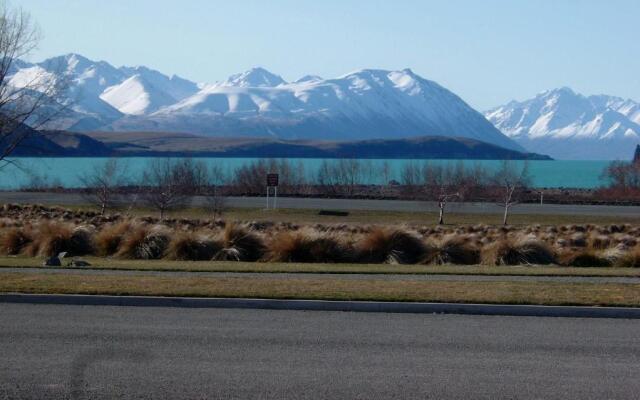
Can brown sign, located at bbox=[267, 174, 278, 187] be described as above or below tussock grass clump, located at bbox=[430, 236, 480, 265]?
above

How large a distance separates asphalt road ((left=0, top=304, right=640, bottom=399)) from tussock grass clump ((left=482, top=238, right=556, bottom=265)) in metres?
10.2

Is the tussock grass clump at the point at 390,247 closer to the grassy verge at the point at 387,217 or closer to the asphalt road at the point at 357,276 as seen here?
the asphalt road at the point at 357,276

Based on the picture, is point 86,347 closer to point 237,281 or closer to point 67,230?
point 237,281

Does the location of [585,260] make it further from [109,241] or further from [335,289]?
[109,241]

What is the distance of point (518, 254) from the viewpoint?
74.4 feet

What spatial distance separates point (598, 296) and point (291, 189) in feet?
169

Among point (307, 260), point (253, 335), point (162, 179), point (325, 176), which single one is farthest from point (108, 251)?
point (325, 176)

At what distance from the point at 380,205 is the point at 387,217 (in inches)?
372

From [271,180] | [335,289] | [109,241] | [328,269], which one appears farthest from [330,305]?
[271,180]

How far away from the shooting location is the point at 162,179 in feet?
163

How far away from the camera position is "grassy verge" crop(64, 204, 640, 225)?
40.9 metres

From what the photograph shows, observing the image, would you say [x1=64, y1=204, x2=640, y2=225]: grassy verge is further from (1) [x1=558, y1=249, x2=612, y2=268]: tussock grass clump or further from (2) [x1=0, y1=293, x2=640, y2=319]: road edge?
(2) [x1=0, y1=293, x2=640, y2=319]: road edge

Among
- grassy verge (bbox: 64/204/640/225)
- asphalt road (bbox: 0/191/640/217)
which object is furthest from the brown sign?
asphalt road (bbox: 0/191/640/217)

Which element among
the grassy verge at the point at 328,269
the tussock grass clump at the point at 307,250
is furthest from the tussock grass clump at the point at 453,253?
the grassy verge at the point at 328,269
